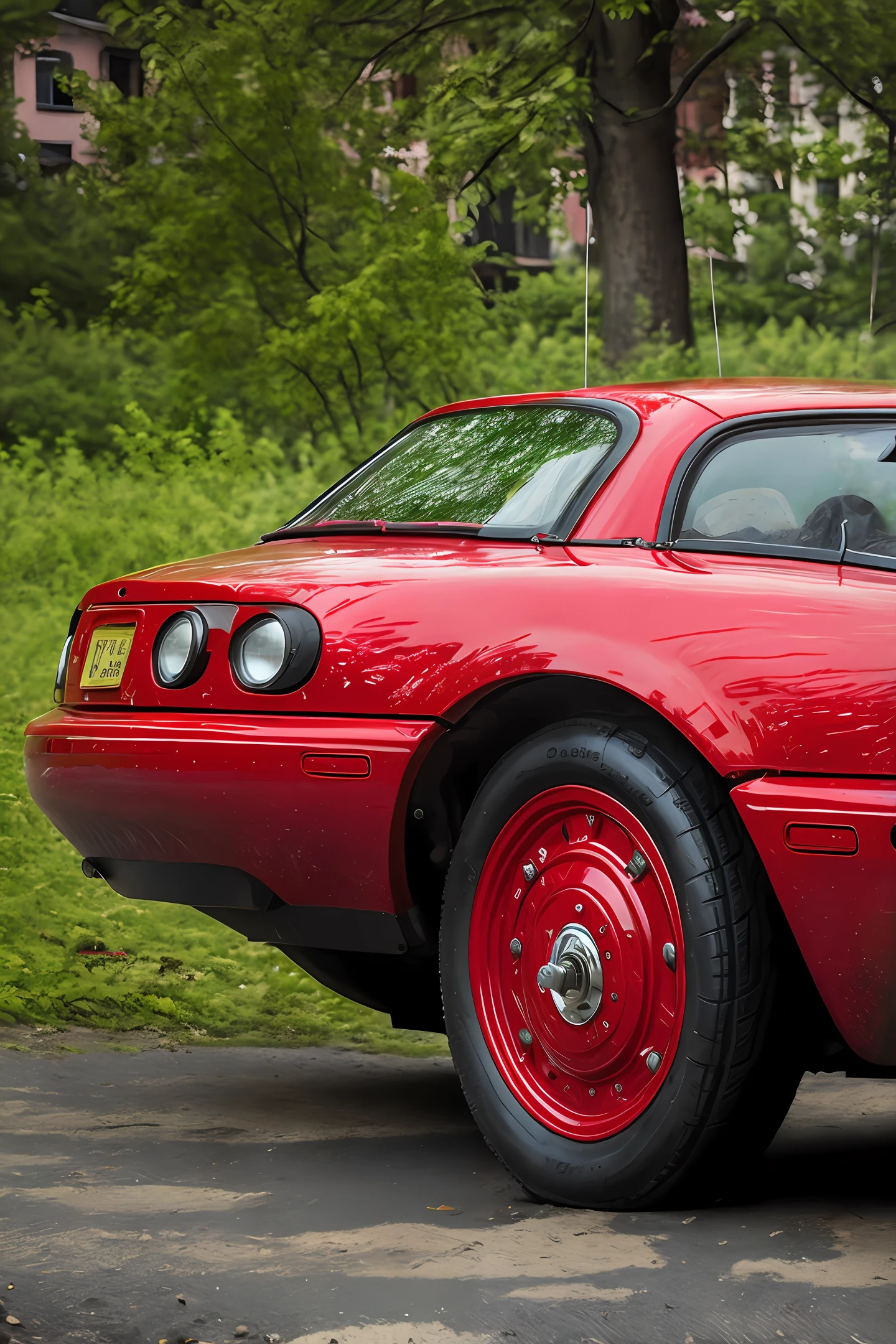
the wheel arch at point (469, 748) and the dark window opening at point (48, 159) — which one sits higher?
the dark window opening at point (48, 159)

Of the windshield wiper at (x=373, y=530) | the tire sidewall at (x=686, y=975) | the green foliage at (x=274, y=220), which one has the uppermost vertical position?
the green foliage at (x=274, y=220)

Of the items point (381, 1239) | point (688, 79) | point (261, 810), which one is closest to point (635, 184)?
point (688, 79)

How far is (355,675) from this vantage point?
3547 mm

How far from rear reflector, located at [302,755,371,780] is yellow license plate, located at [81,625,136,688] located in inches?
25.3

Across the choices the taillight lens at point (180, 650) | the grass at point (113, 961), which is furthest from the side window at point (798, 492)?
the grass at point (113, 961)

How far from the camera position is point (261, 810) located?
3645 mm

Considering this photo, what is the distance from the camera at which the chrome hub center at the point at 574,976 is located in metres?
3.24

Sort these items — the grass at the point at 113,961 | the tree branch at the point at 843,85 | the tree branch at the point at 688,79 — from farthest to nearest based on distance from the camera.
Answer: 1. the tree branch at the point at 843,85
2. the tree branch at the point at 688,79
3. the grass at the point at 113,961

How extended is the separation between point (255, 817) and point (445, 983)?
0.54 metres

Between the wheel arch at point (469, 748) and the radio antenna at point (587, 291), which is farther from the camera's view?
the radio antenna at point (587, 291)

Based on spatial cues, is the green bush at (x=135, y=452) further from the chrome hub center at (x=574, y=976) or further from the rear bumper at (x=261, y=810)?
the chrome hub center at (x=574, y=976)

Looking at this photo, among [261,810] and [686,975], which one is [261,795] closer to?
[261,810]

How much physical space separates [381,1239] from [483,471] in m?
1.79

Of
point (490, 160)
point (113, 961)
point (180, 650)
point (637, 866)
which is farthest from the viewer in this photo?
point (490, 160)
